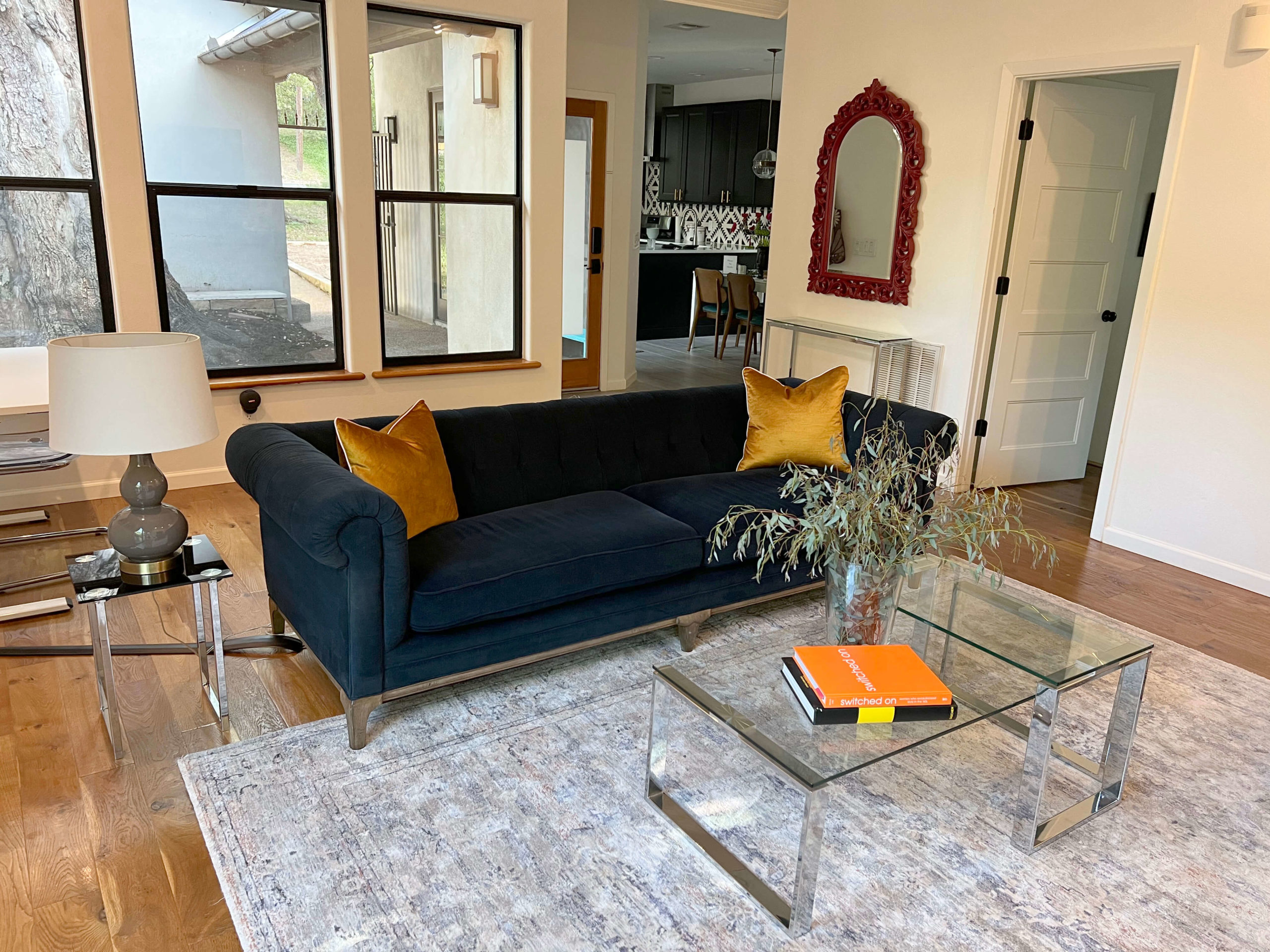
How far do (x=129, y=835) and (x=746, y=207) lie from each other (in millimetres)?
10186

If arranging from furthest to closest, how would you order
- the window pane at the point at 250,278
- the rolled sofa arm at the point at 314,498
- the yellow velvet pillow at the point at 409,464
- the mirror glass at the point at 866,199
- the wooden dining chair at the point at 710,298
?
the wooden dining chair at the point at 710,298 → the mirror glass at the point at 866,199 → the window pane at the point at 250,278 → the yellow velvet pillow at the point at 409,464 → the rolled sofa arm at the point at 314,498

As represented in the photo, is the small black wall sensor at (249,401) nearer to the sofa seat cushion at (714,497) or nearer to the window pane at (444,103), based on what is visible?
the window pane at (444,103)

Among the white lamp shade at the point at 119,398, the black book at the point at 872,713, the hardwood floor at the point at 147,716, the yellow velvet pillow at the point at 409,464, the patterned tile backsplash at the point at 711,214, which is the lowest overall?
the hardwood floor at the point at 147,716

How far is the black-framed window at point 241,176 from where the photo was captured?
14.0 feet

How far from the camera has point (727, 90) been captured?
1126 cm

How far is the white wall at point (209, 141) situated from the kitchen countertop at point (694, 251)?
Answer: 205 inches

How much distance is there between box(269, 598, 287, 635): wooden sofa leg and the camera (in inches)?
122

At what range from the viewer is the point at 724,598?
317 cm

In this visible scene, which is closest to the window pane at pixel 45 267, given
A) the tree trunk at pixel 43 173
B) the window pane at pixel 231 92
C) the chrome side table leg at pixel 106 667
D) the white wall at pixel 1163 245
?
the tree trunk at pixel 43 173

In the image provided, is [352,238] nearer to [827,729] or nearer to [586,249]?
[586,249]

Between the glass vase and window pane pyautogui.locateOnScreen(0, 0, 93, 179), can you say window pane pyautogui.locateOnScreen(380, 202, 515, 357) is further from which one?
the glass vase

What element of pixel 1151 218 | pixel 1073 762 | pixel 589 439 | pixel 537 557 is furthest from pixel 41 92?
pixel 1151 218

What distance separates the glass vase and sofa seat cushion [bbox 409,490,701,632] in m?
0.67

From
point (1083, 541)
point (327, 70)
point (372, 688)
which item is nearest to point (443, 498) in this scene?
point (372, 688)
